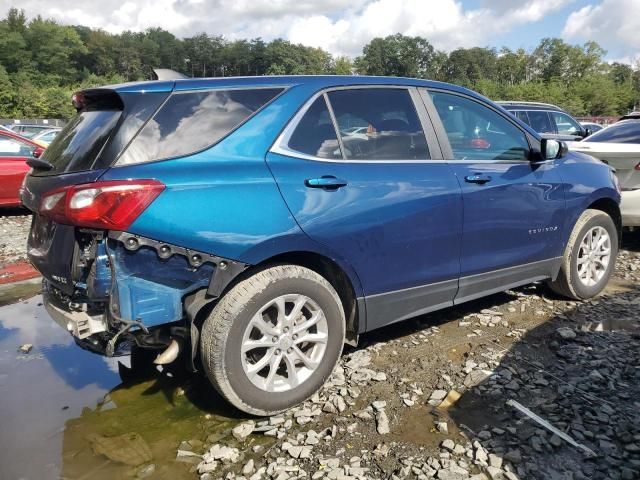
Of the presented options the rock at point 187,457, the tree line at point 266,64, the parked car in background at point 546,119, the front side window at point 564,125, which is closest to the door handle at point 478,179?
the rock at point 187,457

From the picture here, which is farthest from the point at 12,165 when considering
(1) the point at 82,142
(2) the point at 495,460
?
(2) the point at 495,460

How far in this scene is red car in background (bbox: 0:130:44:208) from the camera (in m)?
9.40

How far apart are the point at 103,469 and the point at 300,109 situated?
2.17 m

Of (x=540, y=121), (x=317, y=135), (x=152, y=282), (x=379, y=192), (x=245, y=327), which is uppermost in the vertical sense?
(x=540, y=121)

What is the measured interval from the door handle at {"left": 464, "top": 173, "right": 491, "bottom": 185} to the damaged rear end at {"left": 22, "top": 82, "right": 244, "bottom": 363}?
69.9 inches

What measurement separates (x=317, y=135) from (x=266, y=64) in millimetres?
100854

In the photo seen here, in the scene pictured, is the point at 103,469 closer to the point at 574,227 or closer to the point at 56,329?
the point at 56,329

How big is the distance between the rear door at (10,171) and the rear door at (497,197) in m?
8.12

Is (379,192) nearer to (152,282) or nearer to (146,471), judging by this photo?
(152,282)

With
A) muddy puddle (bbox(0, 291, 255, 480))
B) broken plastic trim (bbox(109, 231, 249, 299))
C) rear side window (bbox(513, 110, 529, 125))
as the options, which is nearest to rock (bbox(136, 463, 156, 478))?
muddy puddle (bbox(0, 291, 255, 480))

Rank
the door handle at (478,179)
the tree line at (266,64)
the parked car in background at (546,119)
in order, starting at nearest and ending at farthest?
the door handle at (478,179) → the parked car in background at (546,119) → the tree line at (266,64)

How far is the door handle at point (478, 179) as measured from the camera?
12.3ft

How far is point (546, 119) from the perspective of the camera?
12.2 m

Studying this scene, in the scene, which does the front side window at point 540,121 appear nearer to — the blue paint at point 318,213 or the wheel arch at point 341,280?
the blue paint at point 318,213
